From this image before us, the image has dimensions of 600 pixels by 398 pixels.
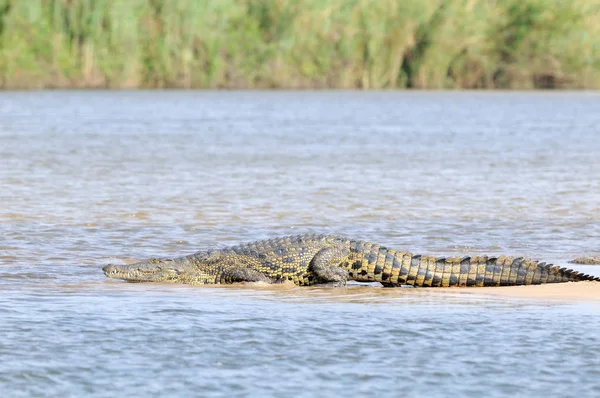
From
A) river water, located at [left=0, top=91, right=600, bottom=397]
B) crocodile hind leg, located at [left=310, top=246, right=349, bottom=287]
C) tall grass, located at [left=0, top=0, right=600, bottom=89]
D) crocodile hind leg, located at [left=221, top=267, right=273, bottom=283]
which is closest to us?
river water, located at [left=0, top=91, right=600, bottom=397]

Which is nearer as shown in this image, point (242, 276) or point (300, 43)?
point (242, 276)

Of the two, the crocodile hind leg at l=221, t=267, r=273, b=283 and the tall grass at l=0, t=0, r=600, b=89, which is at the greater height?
the tall grass at l=0, t=0, r=600, b=89

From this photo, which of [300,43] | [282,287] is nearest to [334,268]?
[282,287]

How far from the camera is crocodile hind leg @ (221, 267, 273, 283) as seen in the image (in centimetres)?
1094

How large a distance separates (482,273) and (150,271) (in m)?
3.03

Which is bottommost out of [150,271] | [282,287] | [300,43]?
[282,287]

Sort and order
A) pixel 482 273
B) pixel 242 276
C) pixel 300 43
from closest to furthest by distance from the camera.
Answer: pixel 482 273, pixel 242 276, pixel 300 43

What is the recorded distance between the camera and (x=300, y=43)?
90875mm

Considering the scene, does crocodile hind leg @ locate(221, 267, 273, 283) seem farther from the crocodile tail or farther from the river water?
the crocodile tail

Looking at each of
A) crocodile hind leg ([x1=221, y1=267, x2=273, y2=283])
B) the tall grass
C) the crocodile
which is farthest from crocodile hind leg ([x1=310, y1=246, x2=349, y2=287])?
the tall grass

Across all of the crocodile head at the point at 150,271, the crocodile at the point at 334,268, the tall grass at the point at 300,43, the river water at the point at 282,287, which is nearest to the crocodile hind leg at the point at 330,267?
the crocodile at the point at 334,268

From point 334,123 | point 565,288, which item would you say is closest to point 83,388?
point 565,288

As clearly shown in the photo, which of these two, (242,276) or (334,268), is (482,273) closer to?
(334,268)

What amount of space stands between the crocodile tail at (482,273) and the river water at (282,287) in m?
0.26
